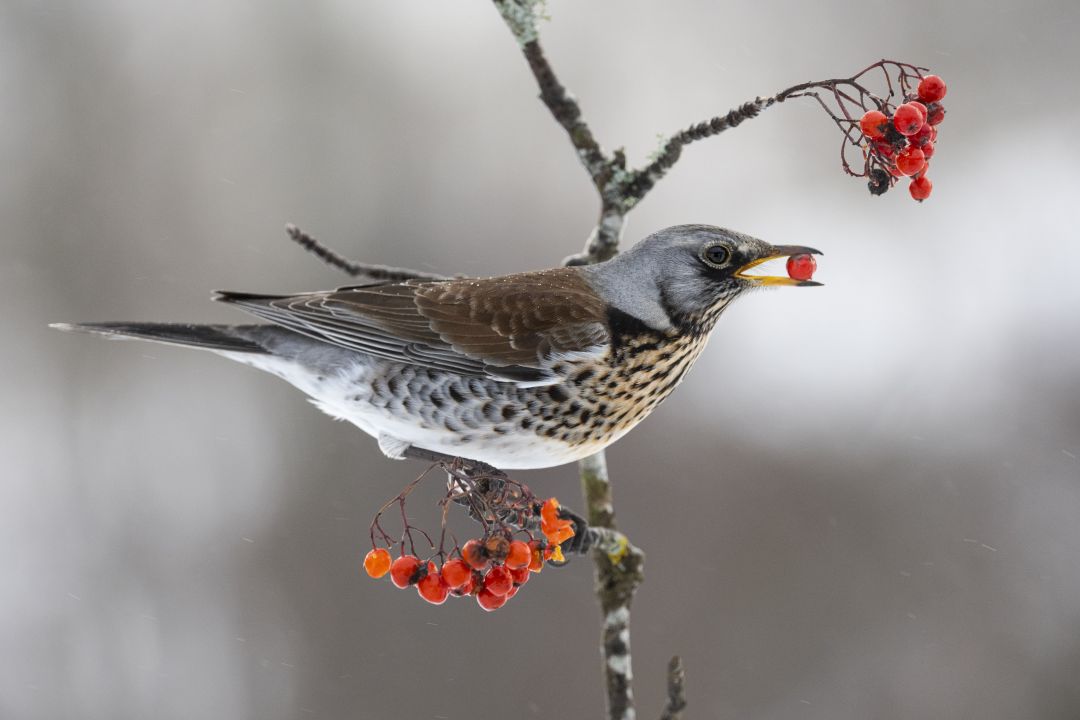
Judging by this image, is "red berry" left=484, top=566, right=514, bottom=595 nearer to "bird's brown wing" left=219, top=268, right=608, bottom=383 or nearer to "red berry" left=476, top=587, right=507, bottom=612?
"red berry" left=476, top=587, right=507, bottom=612

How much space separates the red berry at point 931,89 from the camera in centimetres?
141

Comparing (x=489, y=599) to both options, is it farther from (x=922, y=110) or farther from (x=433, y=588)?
(x=922, y=110)

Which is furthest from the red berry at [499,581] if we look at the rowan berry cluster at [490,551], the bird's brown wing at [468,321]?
the bird's brown wing at [468,321]

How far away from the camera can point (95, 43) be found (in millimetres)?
6020

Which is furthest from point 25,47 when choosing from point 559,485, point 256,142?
point 559,485

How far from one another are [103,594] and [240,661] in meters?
0.77

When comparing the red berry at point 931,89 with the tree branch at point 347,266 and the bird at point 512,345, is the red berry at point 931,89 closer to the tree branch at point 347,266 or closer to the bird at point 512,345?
the bird at point 512,345

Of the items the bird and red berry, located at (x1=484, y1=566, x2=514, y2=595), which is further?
the bird

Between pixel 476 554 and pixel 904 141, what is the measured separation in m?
0.88

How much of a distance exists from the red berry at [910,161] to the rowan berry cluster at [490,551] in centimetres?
72

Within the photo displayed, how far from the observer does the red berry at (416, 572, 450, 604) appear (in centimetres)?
162

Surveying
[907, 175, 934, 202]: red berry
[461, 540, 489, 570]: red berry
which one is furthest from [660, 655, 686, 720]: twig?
[907, 175, 934, 202]: red berry

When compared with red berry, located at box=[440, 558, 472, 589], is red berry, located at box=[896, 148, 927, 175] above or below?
above

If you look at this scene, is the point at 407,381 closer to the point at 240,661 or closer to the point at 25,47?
the point at 240,661
